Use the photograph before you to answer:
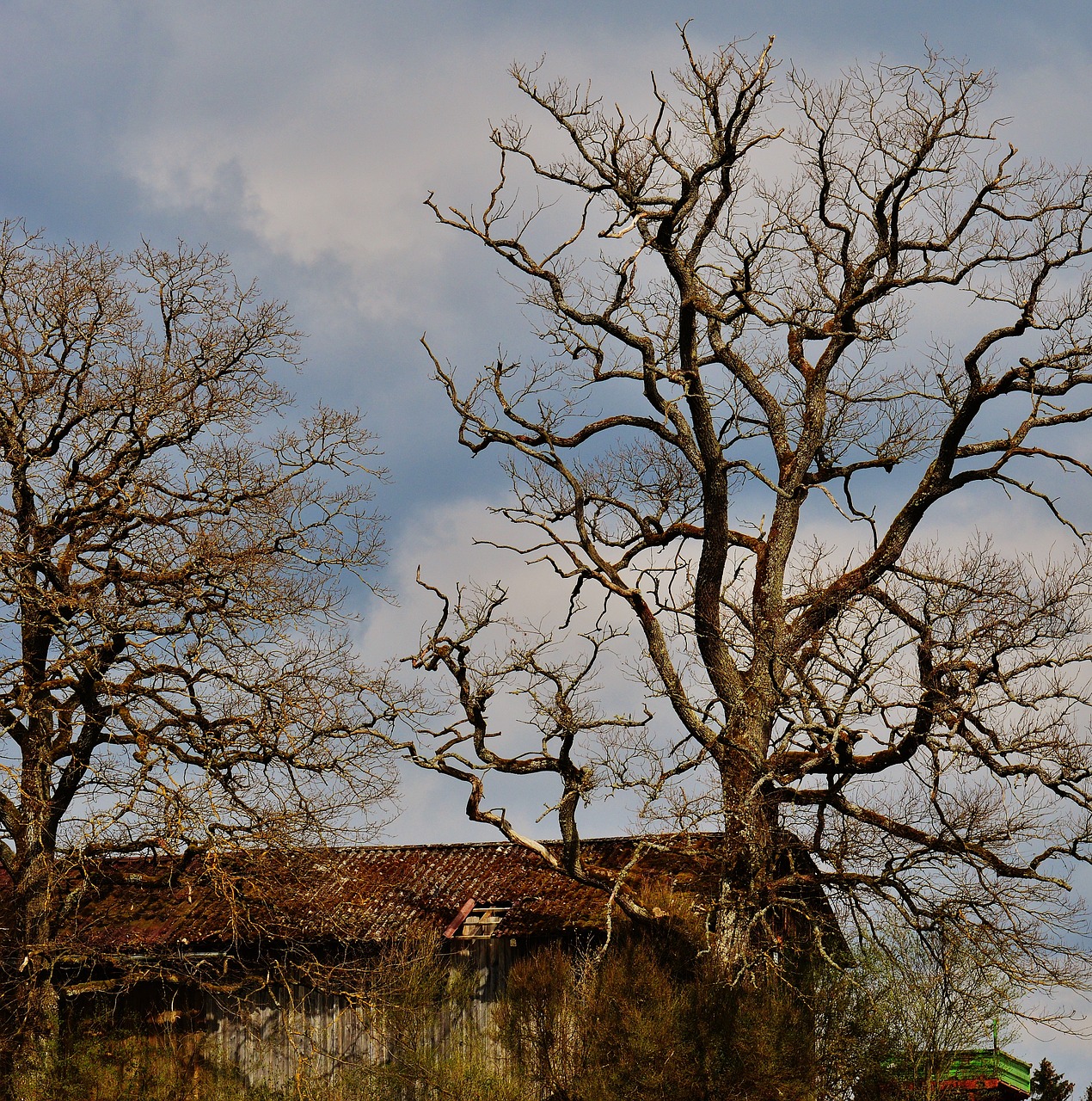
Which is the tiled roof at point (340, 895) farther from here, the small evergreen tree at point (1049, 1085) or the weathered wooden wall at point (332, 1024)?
the small evergreen tree at point (1049, 1085)

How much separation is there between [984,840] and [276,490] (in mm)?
11561

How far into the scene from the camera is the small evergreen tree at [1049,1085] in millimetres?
23203

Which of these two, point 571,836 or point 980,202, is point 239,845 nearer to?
point 571,836

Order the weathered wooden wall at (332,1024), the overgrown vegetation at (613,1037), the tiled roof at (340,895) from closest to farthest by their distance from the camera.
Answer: the overgrown vegetation at (613,1037), the tiled roof at (340,895), the weathered wooden wall at (332,1024)

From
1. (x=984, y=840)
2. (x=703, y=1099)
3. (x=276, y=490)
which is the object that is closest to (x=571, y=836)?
(x=703, y=1099)

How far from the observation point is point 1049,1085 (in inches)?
937

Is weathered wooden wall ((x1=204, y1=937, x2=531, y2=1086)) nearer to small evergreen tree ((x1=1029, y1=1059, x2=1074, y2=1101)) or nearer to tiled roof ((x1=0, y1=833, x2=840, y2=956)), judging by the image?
tiled roof ((x1=0, y1=833, x2=840, y2=956))

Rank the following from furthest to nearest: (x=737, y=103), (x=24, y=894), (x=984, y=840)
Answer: (x=737, y=103)
(x=24, y=894)
(x=984, y=840)

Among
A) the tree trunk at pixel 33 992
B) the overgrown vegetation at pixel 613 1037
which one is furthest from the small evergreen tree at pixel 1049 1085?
the tree trunk at pixel 33 992

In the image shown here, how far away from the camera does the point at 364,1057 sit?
18.7 m

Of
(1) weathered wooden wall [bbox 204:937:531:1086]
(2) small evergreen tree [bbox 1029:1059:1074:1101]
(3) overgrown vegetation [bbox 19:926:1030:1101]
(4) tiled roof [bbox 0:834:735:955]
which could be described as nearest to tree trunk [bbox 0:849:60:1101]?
(3) overgrown vegetation [bbox 19:926:1030:1101]

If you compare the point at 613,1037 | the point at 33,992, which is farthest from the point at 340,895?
the point at 613,1037

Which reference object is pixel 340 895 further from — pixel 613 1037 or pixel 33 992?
pixel 613 1037

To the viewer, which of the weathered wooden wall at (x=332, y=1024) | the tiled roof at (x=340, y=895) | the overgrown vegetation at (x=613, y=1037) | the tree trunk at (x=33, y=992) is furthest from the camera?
the weathered wooden wall at (x=332, y=1024)
